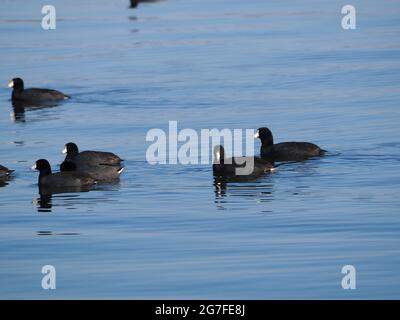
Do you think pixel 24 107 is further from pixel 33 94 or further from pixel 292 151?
pixel 292 151

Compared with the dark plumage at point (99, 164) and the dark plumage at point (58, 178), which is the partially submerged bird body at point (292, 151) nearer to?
the dark plumage at point (99, 164)

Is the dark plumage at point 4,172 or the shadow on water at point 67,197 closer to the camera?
the shadow on water at point 67,197

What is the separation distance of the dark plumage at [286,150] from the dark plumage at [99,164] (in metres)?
3.23

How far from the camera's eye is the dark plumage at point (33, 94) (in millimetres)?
32344

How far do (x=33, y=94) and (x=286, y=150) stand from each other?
12.0m

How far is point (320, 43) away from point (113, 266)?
27.7 metres

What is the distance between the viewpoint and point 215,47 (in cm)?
4222

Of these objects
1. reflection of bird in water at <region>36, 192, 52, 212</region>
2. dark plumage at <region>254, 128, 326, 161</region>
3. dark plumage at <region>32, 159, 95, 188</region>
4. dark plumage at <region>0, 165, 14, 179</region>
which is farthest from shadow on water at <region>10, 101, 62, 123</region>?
reflection of bird in water at <region>36, 192, 52, 212</region>

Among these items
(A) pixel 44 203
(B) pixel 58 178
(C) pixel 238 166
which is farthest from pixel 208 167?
(A) pixel 44 203

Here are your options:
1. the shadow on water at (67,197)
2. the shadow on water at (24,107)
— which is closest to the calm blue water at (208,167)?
the shadow on water at (67,197)

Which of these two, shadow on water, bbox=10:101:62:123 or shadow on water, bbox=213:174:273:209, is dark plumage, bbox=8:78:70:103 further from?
shadow on water, bbox=213:174:273:209

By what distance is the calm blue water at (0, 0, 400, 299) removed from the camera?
1529 centimetres

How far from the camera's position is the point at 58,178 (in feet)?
70.3

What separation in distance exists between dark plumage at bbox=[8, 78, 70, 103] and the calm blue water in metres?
0.65
